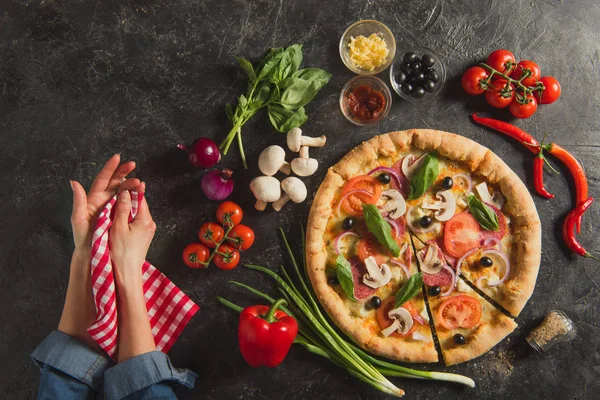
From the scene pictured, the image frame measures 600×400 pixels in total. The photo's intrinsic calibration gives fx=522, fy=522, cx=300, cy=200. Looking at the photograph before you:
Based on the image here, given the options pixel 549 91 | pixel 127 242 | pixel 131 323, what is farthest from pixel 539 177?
pixel 131 323

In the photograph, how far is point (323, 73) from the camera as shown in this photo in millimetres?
4254

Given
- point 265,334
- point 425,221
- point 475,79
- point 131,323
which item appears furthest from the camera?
point 475,79

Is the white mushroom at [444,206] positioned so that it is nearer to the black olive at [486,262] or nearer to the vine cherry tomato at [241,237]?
the black olive at [486,262]

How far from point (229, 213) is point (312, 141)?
35.4 inches

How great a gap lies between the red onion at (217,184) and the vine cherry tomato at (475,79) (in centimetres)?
210

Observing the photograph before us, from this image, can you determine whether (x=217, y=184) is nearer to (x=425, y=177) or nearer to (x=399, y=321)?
(x=425, y=177)

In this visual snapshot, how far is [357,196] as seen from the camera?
4.22m

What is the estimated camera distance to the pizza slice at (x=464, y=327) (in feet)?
13.7

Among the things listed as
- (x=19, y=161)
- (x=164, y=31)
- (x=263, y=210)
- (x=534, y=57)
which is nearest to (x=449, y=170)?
(x=534, y=57)

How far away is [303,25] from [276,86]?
699 mm

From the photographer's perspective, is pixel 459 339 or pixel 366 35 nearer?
pixel 459 339

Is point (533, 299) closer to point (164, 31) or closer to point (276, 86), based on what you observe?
point (276, 86)

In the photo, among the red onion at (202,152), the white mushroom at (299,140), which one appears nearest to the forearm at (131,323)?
the red onion at (202,152)

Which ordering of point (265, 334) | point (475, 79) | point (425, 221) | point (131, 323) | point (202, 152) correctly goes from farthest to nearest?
point (475, 79) → point (425, 221) → point (202, 152) → point (131, 323) → point (265, 334)
